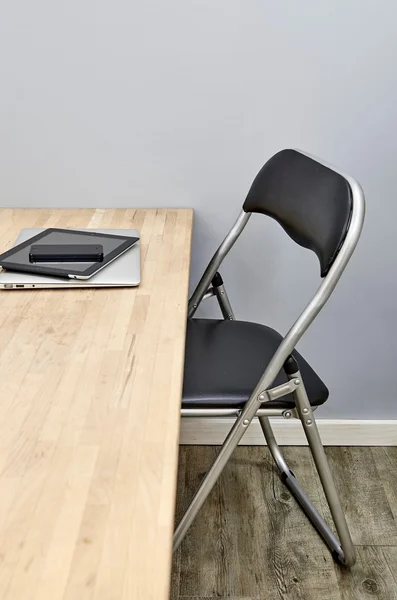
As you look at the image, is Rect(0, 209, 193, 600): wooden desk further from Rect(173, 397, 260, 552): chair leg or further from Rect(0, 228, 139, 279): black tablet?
Rect(173, 397, 260, 552): chair leg

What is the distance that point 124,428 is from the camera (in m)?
0.78

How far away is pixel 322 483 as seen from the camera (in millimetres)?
1415

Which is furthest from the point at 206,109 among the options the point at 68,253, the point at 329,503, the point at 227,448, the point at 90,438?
the point at 90,438

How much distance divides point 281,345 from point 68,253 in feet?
1.43

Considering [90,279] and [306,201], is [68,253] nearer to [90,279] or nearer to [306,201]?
[90,279]

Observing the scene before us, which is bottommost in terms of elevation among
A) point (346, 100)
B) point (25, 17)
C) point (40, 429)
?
point (40, 429)

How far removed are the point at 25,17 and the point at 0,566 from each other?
1.35m

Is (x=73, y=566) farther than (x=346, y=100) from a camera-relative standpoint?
No

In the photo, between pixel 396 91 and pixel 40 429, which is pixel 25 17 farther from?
pixel 40 429

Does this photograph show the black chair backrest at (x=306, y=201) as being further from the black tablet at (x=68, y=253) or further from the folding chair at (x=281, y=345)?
the black tablet at (x=68, y=253)

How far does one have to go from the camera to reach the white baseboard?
77.1 inches

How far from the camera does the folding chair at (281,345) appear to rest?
1.17m

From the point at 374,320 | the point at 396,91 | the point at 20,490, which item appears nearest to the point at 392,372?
the point at 374,320

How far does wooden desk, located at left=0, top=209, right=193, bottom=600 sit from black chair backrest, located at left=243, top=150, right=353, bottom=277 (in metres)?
0.27
